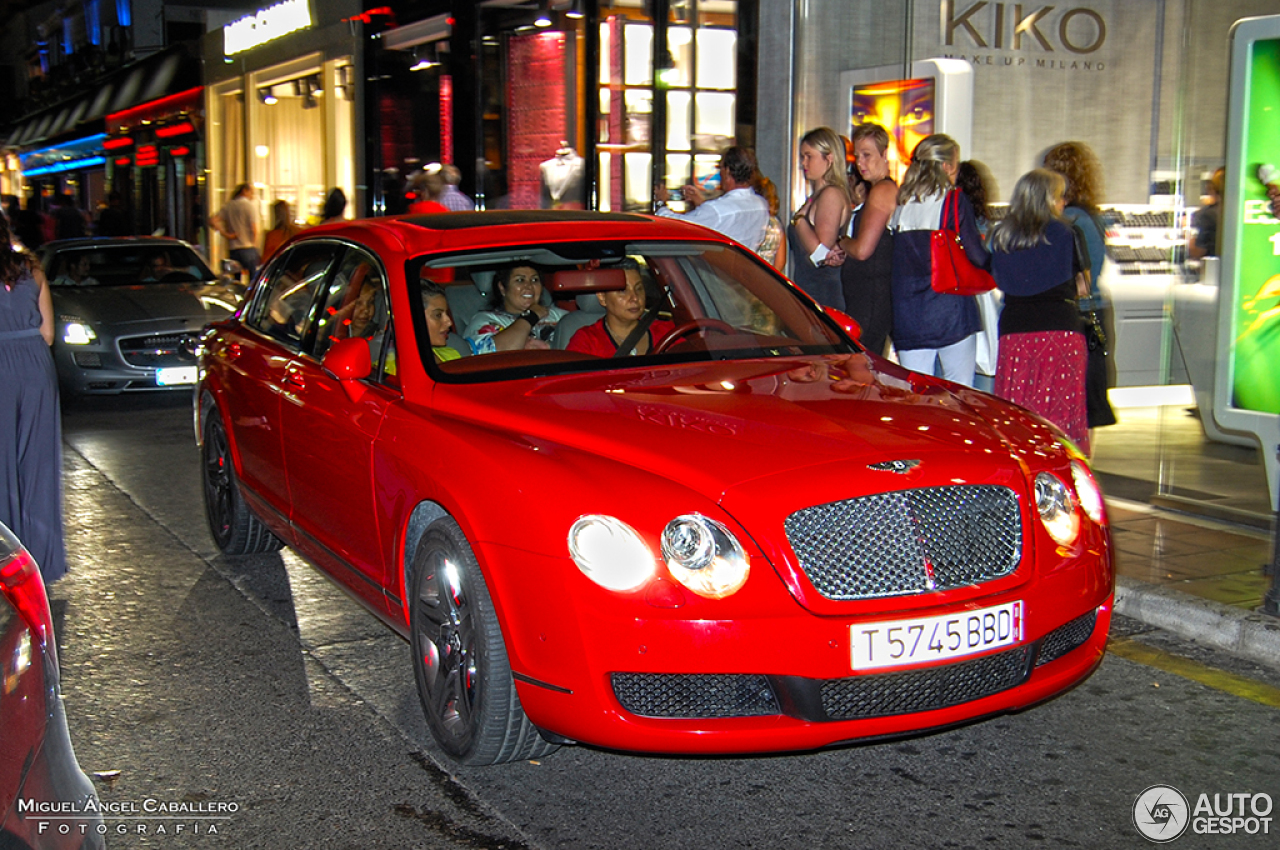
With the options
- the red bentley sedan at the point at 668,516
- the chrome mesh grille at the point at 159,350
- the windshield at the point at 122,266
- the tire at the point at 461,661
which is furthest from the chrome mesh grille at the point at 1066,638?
the windshield at the point at 122,266

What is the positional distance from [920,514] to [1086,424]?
3.70 metres

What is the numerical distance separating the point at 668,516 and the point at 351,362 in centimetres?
158

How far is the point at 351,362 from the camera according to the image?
4465 mm

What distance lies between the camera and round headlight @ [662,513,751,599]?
130 inches

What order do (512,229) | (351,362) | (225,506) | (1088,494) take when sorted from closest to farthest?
(1088,494), (351,362), (512,229), (225,506)

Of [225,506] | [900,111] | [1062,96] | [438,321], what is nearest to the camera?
Answer: [438,321]

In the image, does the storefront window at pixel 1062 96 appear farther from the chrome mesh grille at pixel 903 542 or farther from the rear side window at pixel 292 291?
the chrome mesh grille at pixel 903 542

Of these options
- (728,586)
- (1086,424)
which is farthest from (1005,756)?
(1086,424)

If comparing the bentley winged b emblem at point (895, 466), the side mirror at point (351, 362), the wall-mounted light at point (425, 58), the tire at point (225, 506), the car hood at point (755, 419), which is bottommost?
the tire at point (225, 506)

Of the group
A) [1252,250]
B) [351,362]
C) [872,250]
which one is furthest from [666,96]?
[351,362]

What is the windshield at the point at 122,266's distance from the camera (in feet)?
40.1

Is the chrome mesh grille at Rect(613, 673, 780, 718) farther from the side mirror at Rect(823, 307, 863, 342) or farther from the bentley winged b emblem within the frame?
the side mirror at Rect(823, 307, 863, 342)

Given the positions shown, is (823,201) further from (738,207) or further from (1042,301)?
→ (1042,301)

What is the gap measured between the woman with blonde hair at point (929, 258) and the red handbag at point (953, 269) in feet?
0.10
